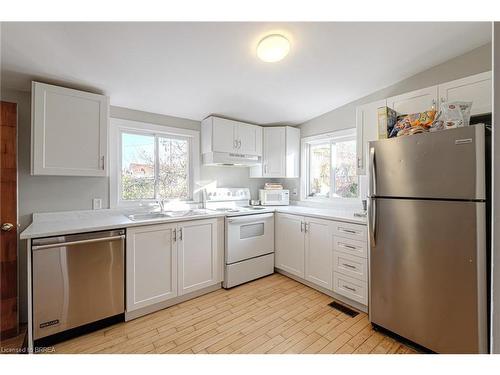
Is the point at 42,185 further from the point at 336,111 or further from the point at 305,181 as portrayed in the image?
the point at 336,111

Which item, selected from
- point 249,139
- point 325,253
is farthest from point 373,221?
point 249,139

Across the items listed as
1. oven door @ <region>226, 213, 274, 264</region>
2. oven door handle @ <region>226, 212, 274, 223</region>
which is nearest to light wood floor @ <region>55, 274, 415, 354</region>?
oven door @ <region>226, 213, 274, 264</region>

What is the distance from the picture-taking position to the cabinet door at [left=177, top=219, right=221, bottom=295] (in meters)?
2.32

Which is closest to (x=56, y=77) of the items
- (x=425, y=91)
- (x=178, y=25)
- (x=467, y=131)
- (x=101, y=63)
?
(x=101, y=63)

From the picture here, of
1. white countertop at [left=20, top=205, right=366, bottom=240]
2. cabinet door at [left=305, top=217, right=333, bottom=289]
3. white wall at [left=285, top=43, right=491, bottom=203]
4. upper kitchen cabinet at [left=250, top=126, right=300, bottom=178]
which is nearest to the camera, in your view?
white countertop at [left=20, top=205, right=366, bottom=240]

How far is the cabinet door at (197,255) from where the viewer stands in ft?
7.62

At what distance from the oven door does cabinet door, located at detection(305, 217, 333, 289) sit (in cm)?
55

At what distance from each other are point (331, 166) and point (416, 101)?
1302 mm

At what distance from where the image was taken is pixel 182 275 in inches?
91.4

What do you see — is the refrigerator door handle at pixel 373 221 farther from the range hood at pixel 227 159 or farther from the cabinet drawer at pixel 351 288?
the range hood at pixel 227 159

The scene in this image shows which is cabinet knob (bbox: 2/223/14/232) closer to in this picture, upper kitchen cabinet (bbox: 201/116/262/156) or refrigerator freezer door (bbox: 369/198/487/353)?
upper kitchen cabinet (bbox: 201/116/262/156)

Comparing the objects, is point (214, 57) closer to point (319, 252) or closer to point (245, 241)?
point (245, 241)

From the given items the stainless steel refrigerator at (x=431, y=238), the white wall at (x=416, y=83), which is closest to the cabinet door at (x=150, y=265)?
the stainless steel refrigerator at (x=431, y=238)
